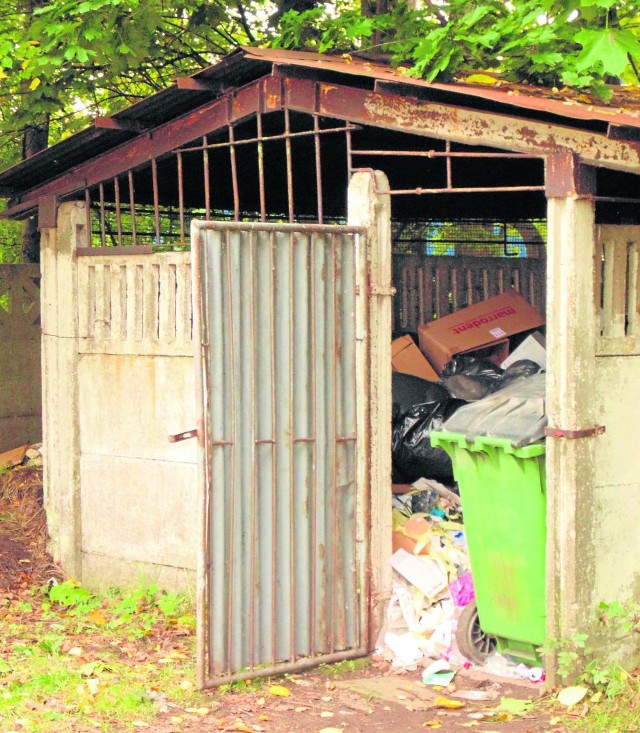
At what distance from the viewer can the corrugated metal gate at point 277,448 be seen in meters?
5.62

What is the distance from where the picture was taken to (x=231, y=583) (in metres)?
5.69

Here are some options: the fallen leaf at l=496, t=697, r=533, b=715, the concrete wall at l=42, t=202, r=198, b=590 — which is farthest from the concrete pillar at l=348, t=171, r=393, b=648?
the concrete wall at l=42, t=202, r=198, b=590

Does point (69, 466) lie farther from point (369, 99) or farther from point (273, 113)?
point (369, 99)

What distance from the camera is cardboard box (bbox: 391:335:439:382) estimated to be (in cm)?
894

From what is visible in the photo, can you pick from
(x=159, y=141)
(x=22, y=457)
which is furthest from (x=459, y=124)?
(x=22, y=457)

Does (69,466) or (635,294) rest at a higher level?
(635,294)

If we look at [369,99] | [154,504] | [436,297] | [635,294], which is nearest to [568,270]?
[635,294]

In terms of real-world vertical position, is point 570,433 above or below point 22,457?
above

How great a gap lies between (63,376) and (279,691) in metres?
3.32

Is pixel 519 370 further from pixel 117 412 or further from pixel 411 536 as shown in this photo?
pixel 117 412

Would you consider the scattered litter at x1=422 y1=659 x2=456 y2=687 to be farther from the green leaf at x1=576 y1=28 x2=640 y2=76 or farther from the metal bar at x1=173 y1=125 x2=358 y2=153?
the green leaf at x1=576 y1=28 x2=640 y2=76

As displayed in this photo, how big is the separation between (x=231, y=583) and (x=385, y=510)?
109 centimetres

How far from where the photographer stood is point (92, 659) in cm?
628

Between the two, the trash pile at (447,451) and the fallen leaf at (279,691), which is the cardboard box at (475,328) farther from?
the fallen leaf at (279,691)
